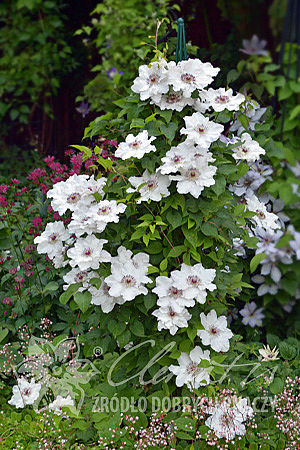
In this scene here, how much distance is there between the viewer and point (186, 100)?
1.79 metres

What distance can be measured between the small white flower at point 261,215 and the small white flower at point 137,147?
17.7 inches

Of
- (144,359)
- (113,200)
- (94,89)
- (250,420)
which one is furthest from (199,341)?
(94,89)

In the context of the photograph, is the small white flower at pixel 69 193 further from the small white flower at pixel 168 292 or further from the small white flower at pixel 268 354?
the small white flower at pixel 268 354

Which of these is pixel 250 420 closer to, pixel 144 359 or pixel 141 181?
pixel 144 359

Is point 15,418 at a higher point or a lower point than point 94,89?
lower

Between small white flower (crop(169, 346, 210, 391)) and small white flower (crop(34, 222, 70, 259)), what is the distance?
595 millimetres

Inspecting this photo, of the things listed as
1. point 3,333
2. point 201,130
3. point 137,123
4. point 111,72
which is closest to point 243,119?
point 201,130

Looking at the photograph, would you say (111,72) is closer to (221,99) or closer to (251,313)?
(221,99)

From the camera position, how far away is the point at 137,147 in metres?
1.71

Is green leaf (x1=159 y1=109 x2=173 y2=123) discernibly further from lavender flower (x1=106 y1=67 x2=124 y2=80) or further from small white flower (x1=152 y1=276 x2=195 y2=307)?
lavender flower (x1=106 y1=67 x2=124 y2=80)

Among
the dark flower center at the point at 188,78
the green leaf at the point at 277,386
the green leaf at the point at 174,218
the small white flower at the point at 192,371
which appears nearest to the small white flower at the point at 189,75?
the dark flower center at the point at 188,78

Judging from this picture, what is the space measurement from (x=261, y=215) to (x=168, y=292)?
446mm

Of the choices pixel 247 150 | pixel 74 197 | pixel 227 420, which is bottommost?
pixel 227 420

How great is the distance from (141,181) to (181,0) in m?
2.21
